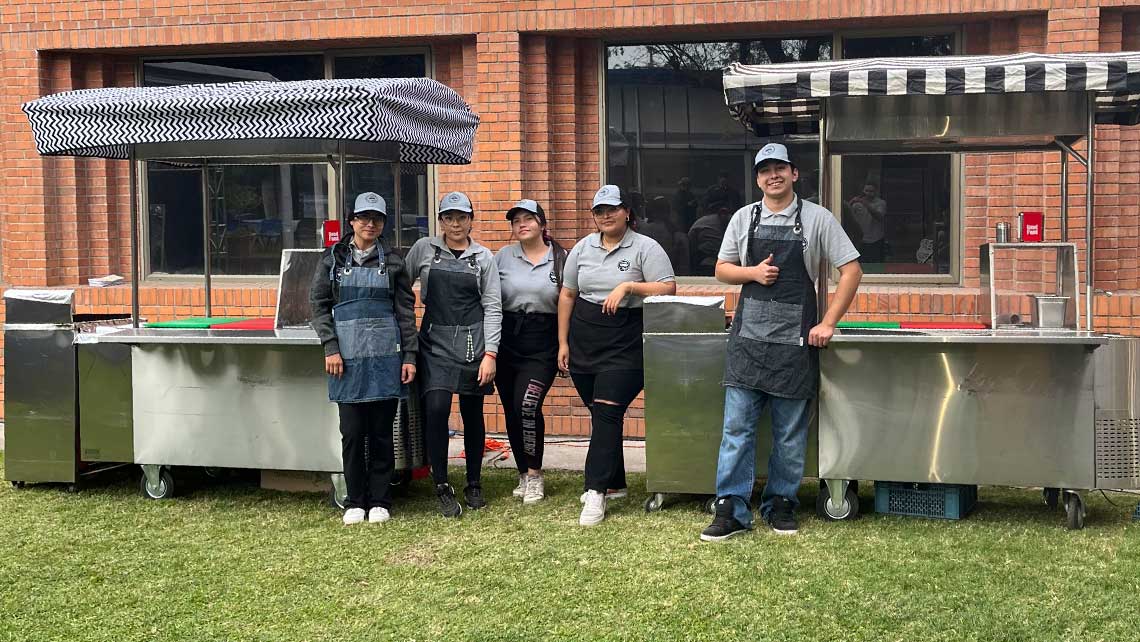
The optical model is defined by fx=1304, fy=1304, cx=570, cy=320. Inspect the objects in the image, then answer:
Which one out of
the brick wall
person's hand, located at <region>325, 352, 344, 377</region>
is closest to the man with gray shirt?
person's hand, located at <region>325, 352, 344, 377</region>

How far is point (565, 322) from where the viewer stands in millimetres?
7207

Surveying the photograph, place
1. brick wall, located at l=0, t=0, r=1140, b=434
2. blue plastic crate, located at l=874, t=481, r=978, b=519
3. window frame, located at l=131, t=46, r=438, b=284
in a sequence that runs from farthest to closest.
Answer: window frame, located at l=131, t=46, r=438, b=284 < brick wall, located at l=0, t=0, r=1140, b=434 < blue plastic crate, located at l=874, t=481, r=978, b=519

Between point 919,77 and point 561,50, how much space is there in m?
3.67

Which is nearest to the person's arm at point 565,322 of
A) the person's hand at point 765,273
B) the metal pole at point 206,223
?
the person's hand at point 765,273

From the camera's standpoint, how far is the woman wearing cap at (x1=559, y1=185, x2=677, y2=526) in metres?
6.95

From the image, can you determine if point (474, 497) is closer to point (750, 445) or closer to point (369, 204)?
point (750, 445)

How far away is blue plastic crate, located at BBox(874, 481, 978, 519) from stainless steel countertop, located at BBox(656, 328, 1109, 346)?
0.76 meters

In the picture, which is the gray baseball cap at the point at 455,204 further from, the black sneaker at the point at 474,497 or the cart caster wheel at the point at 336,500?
the cart caster wheel at the point at 336,500

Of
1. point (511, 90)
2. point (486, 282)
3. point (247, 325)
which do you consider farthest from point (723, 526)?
point (511, 90)

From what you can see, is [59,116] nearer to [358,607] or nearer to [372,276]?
[372,276]

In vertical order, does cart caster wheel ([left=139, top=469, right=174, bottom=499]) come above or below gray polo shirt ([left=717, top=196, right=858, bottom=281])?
below

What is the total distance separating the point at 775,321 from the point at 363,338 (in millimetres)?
2144

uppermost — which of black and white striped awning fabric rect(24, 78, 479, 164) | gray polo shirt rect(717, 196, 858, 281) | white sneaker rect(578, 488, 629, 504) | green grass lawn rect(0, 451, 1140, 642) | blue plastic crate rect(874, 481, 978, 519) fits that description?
black and white striped awning fabric rect(24, 78, 479, 164)

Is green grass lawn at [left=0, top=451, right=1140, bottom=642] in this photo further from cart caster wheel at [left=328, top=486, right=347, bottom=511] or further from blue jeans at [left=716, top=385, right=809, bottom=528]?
blue jeans at [left=716, top=385, right=809, bottom=528]
